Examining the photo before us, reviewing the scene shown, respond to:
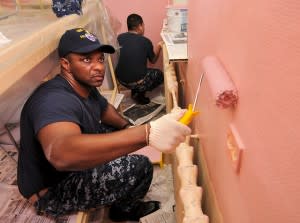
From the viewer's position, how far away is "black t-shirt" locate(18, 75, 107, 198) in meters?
0.91

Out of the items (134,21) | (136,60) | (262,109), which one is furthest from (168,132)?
(134,21)

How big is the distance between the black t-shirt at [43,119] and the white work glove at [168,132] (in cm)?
29

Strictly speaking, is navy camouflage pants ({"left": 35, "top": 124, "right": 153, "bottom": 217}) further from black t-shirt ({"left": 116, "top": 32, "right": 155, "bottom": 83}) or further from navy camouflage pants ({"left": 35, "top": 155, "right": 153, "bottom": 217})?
black t-shirt ({"left": 116, "top": 32, "right": 155, "bottom": 83})

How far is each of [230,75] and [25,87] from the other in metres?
0.88

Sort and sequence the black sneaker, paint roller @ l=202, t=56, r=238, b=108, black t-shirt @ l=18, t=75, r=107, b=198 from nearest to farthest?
paint roller @ l=202, t=56, r=238, b=108 → black t-shirt @ l=18, t=75, r=107, b=198 → the black sneaker

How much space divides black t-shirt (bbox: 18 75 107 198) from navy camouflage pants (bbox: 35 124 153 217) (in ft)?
0.18

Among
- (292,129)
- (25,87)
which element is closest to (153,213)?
(25,87)

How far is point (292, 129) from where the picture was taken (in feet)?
1.12

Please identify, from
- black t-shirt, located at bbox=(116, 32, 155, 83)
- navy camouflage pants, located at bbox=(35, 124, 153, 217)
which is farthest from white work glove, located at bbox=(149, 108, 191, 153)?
black t-shirt, located at bbox=(116, 32, 155, 83)

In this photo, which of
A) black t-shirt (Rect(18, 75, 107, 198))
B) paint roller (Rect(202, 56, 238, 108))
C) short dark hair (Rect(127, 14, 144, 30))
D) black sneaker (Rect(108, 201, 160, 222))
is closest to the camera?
paint roller (Rect(202, 56, 238, 108))

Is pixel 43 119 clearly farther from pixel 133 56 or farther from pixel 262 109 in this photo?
pixel 133 56

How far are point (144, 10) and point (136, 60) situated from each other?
70cm

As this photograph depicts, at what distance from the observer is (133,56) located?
2.70 meters

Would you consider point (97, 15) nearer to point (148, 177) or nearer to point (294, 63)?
point (148, 177)
